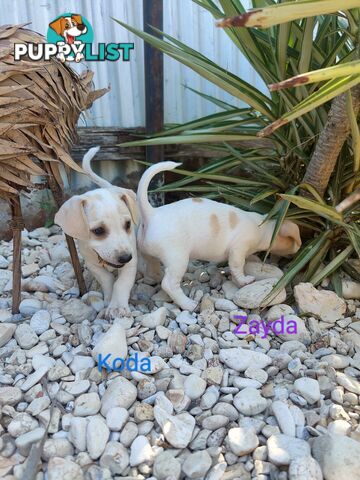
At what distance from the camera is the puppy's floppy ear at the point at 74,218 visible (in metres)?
1.28

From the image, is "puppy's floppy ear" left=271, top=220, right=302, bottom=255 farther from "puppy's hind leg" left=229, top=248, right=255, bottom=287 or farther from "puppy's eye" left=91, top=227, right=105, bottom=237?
"puppy's eye" left=91, top=227, right=105, bottom=237

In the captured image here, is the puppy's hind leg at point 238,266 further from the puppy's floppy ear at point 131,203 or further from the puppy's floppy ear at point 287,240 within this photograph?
the puppy's floppy ear at point 131,203

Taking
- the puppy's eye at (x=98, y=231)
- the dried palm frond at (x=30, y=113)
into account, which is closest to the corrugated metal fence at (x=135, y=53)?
the dried palm frond at (x=30, y=113)

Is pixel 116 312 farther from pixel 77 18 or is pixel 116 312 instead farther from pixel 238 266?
pixel 77 18

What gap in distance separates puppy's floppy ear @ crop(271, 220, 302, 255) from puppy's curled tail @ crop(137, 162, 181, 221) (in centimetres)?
39

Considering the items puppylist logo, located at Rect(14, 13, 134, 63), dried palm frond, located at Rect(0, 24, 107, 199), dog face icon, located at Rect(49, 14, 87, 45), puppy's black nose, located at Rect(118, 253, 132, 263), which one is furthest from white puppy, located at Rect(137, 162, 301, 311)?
dog face icon, located at Rect(49, 14, 87, 45)

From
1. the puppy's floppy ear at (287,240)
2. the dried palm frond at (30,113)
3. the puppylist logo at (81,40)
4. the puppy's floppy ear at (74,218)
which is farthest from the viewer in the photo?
the puppylist logo at (81,40)

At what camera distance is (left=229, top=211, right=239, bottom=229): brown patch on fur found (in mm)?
1455

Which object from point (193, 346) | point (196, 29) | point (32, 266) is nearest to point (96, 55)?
point (196, 29)

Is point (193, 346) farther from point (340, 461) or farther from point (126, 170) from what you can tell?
point (126, 170)

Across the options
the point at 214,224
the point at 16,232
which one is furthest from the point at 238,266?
the point at 16,232

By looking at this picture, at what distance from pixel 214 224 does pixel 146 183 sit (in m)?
0.22

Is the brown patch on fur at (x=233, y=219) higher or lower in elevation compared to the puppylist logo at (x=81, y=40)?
lower

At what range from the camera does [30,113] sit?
1167 millimetres
